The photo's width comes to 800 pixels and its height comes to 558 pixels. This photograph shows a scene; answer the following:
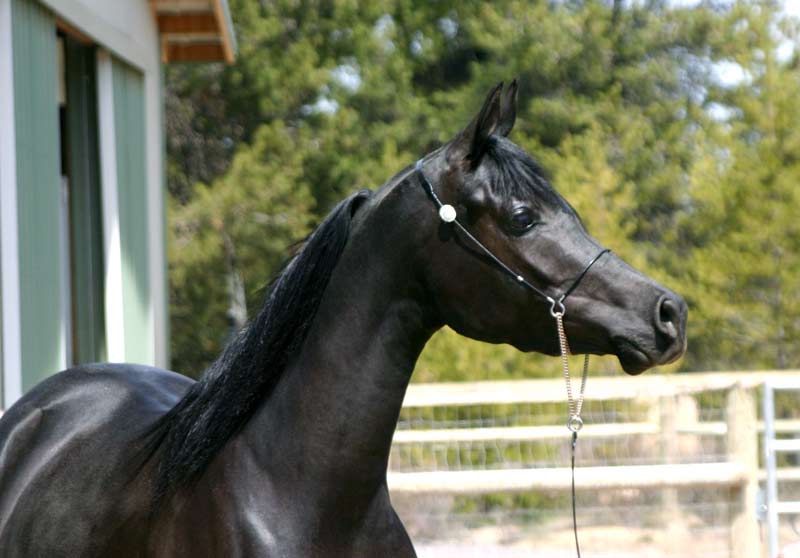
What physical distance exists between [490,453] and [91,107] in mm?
3986

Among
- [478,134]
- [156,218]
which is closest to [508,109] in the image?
[478,134]

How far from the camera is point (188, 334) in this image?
20703 millimetres

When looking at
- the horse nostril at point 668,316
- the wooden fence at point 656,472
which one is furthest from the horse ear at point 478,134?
the wooden fence at point 656,472

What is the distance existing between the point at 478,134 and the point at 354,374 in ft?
1.95

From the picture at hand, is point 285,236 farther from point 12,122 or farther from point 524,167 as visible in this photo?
point 524,167

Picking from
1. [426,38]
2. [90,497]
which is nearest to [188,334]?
[426,38]

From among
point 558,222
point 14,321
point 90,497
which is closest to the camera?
point 558,222

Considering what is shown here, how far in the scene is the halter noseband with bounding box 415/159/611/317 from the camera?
2.48 m

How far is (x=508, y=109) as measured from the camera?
2.71 m

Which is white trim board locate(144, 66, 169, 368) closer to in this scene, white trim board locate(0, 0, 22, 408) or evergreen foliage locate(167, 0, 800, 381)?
white trim board locate(0, 0, 22, 408)

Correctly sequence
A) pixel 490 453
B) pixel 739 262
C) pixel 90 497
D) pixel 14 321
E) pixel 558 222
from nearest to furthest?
pixel 558 222 < pixel 90 497 < pixel 14 321 < pixel 490 453 < pixel 739 262

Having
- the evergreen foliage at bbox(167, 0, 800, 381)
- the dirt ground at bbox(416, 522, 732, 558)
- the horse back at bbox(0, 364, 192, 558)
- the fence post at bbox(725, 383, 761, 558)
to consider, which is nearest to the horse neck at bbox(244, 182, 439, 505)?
the horse back at bbox(0, 364, 192, 558)

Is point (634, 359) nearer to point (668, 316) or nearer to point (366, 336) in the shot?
point (668, 316)

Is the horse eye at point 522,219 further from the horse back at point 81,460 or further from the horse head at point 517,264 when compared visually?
the horse back at point 81,460
